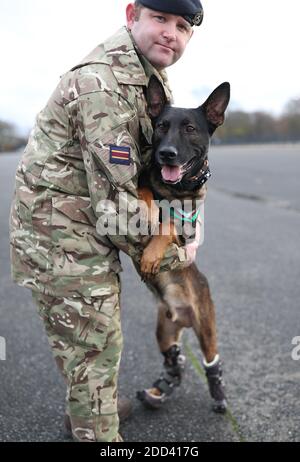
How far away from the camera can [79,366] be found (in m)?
2.77

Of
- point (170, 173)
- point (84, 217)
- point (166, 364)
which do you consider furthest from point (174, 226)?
point (166, 364)

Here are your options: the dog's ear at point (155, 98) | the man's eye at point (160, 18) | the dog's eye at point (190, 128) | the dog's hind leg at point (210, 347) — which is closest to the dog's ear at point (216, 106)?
the dog's eye at point (190, 128)

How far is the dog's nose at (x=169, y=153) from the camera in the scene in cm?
274

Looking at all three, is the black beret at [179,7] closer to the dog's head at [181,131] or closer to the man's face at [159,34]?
the man's face at [159,34]

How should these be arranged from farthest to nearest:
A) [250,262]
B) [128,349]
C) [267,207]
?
[267,207]
[250,262]
[128,349]

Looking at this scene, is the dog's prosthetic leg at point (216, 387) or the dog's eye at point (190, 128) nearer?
Answer: the dog's eye at point (190, 128)

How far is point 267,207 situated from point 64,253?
9.21 m

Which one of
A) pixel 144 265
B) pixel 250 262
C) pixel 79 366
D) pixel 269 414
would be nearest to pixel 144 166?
pixel 144 265

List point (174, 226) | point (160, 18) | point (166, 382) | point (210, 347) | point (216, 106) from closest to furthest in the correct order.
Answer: point (160, 18) → point (174, 226) → point (216, 106) → point (210, 347) → point (166, 382)

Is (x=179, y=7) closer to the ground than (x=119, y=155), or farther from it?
farther from it

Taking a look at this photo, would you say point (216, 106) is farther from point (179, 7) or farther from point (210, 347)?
point (210, 347)

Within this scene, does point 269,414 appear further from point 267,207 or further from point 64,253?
point 267,207

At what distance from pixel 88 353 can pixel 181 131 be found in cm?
137

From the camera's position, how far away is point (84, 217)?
106 inches
